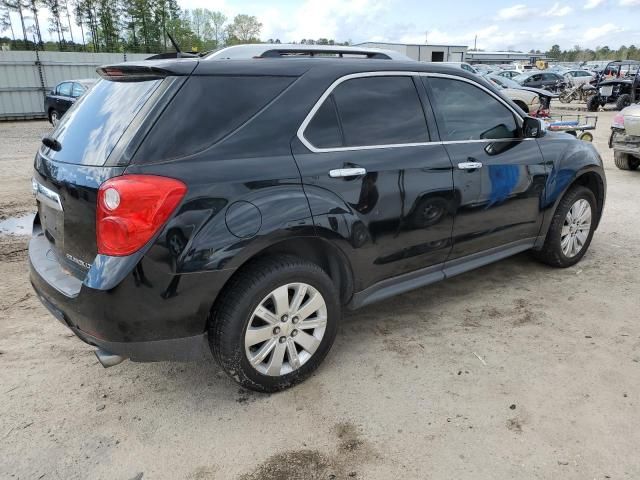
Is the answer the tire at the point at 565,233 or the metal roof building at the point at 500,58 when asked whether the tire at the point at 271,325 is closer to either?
the tire at the point at 565,233

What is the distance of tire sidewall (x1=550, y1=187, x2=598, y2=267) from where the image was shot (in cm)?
439

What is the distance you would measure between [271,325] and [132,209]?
3.05ft

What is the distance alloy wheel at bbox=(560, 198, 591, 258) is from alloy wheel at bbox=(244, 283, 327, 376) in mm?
2675

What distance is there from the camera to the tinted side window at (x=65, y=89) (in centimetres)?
1546

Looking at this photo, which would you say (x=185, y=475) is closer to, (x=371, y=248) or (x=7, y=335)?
(x=371, y=248)

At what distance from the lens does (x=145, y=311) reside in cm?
239

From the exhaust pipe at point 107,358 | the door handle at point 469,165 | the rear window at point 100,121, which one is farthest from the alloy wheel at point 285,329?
the door handle at point 469,165

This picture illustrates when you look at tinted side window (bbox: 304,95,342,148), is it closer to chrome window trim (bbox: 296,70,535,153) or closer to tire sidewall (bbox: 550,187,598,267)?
chrome window trim (bbox: 296,70,535,153)

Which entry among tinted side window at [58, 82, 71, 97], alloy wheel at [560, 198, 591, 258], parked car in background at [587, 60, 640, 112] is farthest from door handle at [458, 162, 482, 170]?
parked car in background at [587, 60, 640, 112]

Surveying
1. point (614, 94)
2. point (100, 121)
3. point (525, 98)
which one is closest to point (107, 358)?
point (100, 121)

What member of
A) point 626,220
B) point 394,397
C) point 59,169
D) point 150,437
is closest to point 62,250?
point 59,169

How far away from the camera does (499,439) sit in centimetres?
253

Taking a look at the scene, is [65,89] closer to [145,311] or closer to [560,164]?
[560,164]

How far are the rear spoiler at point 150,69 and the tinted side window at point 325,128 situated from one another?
0.69 m
